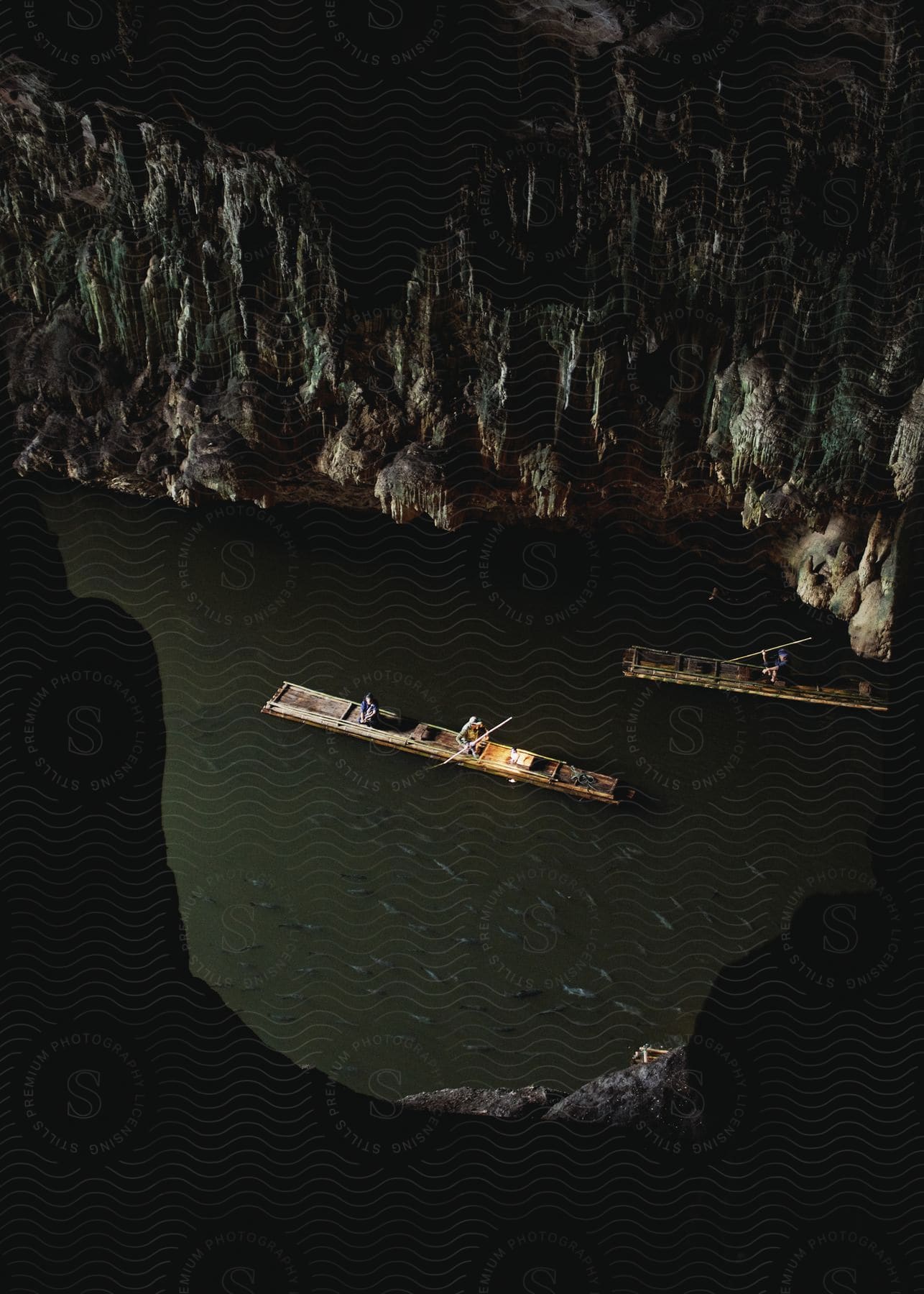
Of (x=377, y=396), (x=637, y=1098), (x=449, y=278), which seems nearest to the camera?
(x=637, y=1098)

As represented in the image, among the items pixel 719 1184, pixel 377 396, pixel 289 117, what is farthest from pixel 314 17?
pixel 719 1184

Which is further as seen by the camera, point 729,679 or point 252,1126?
point 729,679

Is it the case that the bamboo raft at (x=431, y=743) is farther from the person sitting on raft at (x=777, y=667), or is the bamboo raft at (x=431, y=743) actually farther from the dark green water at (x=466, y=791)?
the person sitting on raft at (x=777, y=667)

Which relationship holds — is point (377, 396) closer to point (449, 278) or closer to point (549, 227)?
point (449, 278)

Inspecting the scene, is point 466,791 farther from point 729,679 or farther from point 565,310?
point 565,310

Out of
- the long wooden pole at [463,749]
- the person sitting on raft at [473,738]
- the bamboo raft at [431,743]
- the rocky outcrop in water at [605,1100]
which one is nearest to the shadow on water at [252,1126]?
the rocky outcrop in water at [605,1100]

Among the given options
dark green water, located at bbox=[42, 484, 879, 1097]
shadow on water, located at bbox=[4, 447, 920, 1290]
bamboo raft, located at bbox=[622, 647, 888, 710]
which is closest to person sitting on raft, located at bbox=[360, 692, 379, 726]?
dark green water, located at bbox=[42, 484, 879, 1097]

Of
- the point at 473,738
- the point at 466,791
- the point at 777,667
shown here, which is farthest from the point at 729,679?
the point at 466,791
